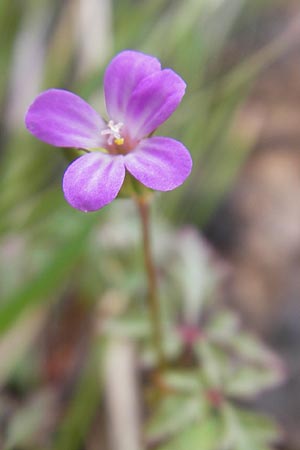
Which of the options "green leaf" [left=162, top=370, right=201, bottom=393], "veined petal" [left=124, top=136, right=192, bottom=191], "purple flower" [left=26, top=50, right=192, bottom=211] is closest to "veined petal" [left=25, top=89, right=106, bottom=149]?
"purple flower" [left=26, top=50, right=192, bottom=211]

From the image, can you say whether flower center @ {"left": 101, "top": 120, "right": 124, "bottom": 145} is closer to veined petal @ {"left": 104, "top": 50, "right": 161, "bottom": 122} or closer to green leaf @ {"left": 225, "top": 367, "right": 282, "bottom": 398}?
veined petal @ {"left": 104, "top": 50, "right": 161, "bottom": 122}

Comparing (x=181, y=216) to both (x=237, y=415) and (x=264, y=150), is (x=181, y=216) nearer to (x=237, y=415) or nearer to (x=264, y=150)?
(x=264, y=150)

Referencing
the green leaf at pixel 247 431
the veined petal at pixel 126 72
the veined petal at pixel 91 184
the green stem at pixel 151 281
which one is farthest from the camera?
the green leaf at pixel 247 431

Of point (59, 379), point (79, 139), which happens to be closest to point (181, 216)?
point (59, 379)

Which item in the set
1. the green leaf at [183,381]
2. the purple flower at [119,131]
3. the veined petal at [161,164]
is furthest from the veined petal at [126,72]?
the green leaf at [183,381]

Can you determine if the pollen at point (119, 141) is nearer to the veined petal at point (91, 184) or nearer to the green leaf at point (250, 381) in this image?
the veined petal at point (91, 184)

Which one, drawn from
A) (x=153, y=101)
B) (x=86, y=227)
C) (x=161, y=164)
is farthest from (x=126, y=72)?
(x=86, y=227)
